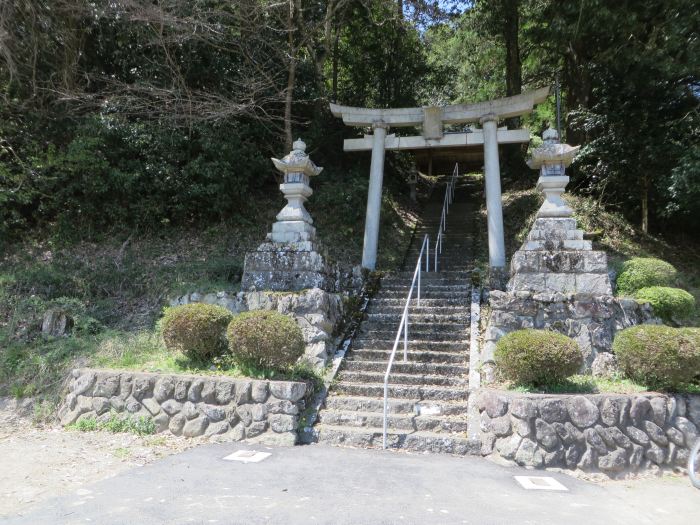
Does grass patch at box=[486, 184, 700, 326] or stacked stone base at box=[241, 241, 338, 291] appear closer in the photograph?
stacked stone base at box=[241, 241, 338, 291]

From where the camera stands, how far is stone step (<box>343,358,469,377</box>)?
6.57 m

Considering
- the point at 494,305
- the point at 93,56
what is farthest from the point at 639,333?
the point at 93,56


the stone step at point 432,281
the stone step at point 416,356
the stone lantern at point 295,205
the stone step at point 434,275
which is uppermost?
the stone lantern at point 295,205

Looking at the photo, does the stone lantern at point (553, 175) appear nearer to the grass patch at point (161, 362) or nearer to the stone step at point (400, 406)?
the stone step at point (400, 406)

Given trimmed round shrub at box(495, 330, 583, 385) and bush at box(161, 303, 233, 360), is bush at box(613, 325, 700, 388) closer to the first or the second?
trimmed round shrub at box(495, 330, 583, 385)

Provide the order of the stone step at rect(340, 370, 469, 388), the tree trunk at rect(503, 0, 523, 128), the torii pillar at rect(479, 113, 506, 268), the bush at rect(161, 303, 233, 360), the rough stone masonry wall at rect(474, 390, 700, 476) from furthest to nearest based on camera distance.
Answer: the tree trunk at rect(503, 0, 523, 128) < the torii pillar at rect(479, 113, 506, 268) < the stone step at rect(340, 370, 469, 388) < the bush at rect(161, 303, 233, 360) < the rough stone masonry wall at rect(474, 390, 700, 476)

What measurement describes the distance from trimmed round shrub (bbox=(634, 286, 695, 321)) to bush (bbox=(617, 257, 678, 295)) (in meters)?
0.47

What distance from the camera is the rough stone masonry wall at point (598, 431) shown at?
4.93 metres

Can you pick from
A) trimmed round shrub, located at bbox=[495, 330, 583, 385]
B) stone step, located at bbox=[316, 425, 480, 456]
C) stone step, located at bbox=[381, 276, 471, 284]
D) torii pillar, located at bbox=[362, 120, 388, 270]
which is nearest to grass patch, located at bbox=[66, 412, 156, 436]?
stone step, located at bbox=[316, 425, 480, 456]

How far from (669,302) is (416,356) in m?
3.69

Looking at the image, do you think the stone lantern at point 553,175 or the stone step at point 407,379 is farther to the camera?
the stone lantern at point 553,175

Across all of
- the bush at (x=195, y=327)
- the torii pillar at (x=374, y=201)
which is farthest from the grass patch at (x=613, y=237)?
the bush at (x=195, y=327)

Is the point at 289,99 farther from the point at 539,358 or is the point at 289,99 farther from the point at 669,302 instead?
the point at 669,302

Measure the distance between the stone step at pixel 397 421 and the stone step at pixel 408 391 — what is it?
0.37 m
